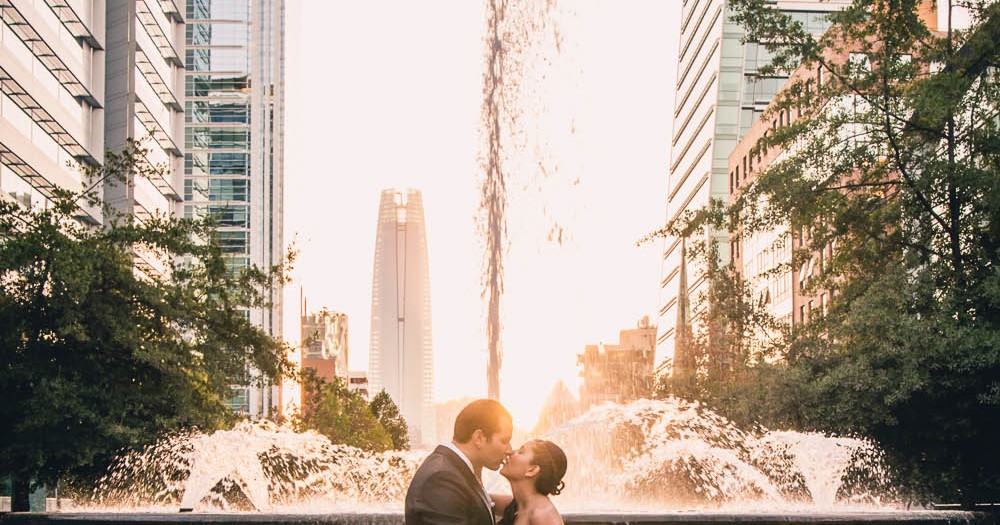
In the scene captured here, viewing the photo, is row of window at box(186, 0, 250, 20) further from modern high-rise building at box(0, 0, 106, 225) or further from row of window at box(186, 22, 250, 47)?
modern high-rise building at box(0, 0, 106, 225)

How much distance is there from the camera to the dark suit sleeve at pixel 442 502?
5371 millimetres

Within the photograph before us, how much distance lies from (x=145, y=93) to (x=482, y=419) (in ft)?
236

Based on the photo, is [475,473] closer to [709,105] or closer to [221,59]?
[709,105]

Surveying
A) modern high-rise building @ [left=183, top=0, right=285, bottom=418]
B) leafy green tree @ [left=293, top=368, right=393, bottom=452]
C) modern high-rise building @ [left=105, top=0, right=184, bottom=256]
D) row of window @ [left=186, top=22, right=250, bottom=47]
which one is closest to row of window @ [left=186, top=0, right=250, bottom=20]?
modern high-rise building @ [left=183, top=0, right=285, bottom=418]

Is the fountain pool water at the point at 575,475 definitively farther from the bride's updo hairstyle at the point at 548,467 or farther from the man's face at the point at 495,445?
the man's face at the point at 495,445

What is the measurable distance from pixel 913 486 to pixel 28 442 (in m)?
17.3

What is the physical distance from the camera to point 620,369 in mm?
82125

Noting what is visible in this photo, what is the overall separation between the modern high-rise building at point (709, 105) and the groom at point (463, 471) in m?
82.9

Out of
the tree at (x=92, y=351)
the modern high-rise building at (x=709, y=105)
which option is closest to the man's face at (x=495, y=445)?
the tree at (x=92, y=351)

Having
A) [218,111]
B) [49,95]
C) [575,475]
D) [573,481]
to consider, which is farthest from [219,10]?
[573,481]

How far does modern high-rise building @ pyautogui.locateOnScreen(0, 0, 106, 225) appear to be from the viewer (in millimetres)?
47562

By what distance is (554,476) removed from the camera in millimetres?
5895

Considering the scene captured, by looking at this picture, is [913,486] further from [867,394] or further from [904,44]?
[904,44]

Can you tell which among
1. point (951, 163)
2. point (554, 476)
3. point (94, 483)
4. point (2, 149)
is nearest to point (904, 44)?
point (951, 163)
